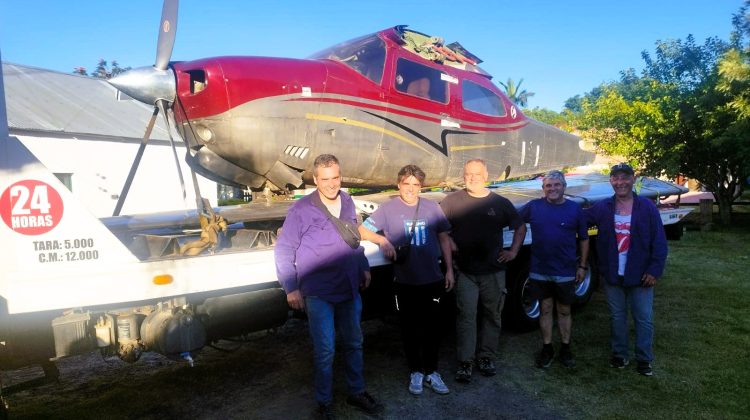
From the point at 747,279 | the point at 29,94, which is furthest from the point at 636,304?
the point at 29,94

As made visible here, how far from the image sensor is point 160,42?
153 inches

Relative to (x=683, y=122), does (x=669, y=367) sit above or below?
below

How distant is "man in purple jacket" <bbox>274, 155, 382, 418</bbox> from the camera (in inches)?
137

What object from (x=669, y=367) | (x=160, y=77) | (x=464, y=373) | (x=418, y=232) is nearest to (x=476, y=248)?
(x=418, y=232)

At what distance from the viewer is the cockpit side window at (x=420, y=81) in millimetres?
5324

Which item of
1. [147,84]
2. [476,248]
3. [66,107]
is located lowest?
[476,248]

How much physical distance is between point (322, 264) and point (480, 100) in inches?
143

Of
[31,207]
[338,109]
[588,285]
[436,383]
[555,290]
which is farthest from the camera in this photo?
[588,285]

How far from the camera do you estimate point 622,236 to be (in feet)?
14.9

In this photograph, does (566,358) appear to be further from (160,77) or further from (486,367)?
(160,77)

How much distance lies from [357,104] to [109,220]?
2.47 metres

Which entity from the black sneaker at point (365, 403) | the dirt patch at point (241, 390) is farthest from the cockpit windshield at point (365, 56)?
the black sneaker at point (365, 403)

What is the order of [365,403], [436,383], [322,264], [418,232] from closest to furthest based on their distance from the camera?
[322,264], [365,403], [418,232], [436,383]

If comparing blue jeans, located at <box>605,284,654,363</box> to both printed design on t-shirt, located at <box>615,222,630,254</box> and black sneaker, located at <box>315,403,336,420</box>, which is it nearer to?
printed design on t-shirt, located at <box>615,222,630,254</box>
